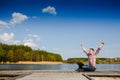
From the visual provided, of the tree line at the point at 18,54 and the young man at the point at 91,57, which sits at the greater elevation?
the tree line at the point at 18,54

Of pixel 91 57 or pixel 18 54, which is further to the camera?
pixel 18 54

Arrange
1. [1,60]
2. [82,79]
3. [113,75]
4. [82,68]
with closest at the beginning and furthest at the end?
1. [82,79]
2. [113,75]
3. [82,68]
4. [1,60]

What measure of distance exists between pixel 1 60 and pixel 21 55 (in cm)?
1063

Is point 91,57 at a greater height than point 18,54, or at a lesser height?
lesser

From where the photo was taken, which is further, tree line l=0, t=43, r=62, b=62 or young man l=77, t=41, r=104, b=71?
tree line l=0, t=43, r=62, b=62

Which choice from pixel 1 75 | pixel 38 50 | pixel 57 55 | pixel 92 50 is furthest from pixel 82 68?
pixel 57 55

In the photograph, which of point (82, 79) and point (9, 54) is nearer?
point (82, 79)

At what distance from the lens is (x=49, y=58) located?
5748 inches

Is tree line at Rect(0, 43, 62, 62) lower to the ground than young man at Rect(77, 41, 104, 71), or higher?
higher

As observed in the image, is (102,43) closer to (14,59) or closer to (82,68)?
(82,68)

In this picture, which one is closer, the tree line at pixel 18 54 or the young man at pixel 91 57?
the young man at pixel 91 57

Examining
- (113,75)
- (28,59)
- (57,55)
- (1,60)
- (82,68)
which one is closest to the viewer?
(113,75)

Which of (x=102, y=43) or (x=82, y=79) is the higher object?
(x=102, y=43)

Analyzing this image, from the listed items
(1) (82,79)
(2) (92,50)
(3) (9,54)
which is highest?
(3) (9,54)
